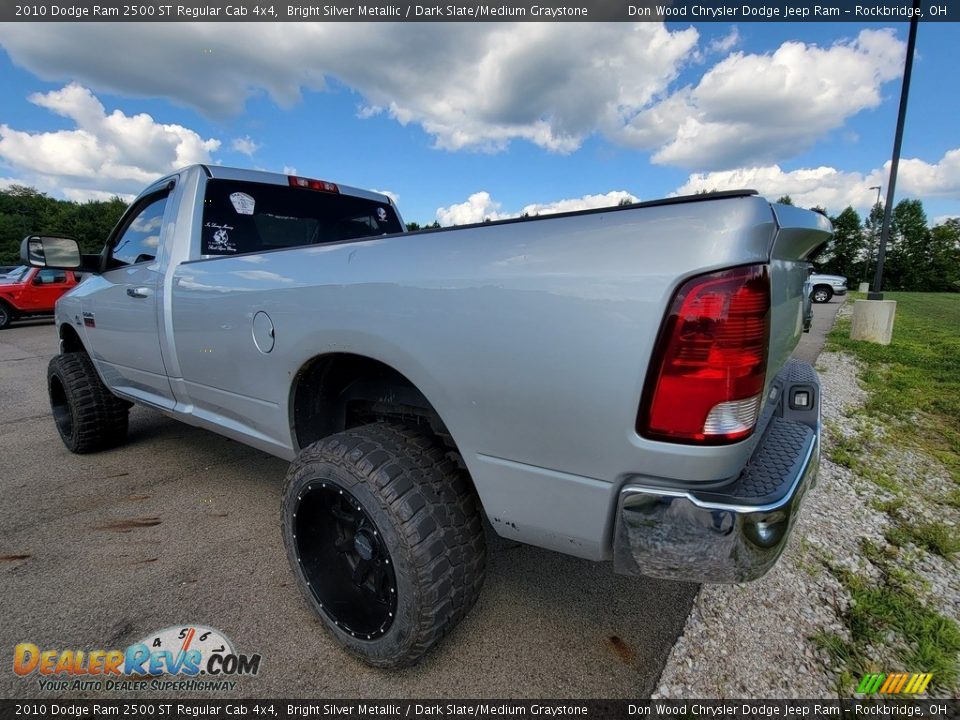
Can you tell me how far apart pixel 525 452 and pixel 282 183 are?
2664 mm

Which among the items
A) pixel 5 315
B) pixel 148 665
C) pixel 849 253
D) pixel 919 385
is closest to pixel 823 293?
pixel 919 385

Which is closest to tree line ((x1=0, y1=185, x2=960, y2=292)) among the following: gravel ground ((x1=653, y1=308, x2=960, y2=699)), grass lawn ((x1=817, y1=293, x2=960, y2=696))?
grass lawn ((x1=817, y1=293, x2=960, y2=696))

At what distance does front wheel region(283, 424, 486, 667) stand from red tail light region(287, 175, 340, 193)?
7.05 feet

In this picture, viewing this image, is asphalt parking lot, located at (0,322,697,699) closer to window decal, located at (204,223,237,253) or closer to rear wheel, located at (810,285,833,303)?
window decal, located at (204,223,237,253)

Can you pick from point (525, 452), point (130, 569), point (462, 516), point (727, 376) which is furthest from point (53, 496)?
point (727, 376)

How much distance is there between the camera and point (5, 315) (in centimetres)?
1354

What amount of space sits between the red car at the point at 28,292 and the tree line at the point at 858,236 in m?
46.5

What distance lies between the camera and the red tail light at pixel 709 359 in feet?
3.62

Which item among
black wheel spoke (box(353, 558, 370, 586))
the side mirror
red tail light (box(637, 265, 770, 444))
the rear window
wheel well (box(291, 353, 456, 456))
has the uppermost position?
the rear window

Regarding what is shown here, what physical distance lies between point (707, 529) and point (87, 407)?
14.1ft

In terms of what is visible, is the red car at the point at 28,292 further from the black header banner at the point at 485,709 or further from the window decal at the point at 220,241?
the black header banner at the point at 485,709

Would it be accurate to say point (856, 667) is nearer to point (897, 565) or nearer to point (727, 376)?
point (897, 565)

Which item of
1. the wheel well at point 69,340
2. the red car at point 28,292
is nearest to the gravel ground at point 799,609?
the wheel well at point 69,340

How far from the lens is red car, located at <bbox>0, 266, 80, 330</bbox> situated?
1348 centimetres
